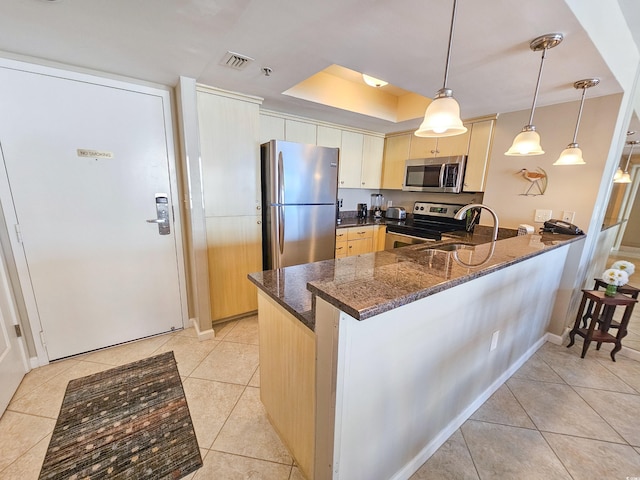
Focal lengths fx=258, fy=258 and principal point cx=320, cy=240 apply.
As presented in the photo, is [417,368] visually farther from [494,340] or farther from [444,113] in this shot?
[444,113]

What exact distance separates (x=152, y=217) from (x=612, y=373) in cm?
392

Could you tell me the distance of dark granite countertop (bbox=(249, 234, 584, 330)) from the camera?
2.63 ft

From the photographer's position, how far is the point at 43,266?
189 cm

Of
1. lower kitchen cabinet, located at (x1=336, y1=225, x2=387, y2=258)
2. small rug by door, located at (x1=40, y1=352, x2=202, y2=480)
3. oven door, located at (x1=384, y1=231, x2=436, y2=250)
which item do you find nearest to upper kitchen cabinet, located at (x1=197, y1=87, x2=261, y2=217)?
lower kitchen cabinet, located at (x1=336, y1=225, x2=387, y2=258)

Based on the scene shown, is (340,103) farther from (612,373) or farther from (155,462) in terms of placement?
(612,373)

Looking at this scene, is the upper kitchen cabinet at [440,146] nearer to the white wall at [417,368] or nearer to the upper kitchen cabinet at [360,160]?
the upper kitchen cabinet at [360,160]

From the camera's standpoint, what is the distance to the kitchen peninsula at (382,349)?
0.86 m

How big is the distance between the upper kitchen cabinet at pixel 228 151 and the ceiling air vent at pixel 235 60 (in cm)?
51

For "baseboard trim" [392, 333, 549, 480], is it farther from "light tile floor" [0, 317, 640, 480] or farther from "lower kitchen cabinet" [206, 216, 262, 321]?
"lower kitchen cabinet" [206, 216, 262, 321]

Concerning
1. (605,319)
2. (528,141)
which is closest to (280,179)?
(528,141)

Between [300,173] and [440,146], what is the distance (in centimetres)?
182

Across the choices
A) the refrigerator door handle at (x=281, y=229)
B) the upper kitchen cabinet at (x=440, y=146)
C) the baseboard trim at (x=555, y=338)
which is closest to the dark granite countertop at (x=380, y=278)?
the refrigerator door handle at (x=281, y=229)

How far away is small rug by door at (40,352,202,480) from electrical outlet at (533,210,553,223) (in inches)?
125

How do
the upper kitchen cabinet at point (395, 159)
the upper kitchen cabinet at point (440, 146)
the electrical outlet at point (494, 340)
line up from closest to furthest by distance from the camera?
1. the electrical outlet at point (494, 340)
2. the upper kitchen cabinet at point (440, 146)
3. the upper kitchen cabinet at point (395, 159)
